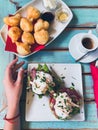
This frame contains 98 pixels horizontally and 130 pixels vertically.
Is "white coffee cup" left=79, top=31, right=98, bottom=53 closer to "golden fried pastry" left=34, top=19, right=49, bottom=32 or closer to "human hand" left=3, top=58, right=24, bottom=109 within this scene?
"golden fried pastry" left=34, top=19, right=49, bottom=32

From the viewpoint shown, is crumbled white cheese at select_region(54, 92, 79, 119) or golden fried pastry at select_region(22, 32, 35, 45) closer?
crumbled white cheese at select_region(54, 92, 79, 119)

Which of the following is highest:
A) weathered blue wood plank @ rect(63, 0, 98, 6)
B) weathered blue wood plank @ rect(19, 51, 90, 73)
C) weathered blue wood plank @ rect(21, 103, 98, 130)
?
weathered blue wood plank @ rect(63, 0, 98, 6)

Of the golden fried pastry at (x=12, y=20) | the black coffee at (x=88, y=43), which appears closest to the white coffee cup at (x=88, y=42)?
the black coffee at (x=88, y=43)

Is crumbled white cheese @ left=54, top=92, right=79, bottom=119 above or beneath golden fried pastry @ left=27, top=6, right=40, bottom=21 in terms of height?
beneath

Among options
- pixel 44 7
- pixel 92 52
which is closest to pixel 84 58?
pixel 92 52

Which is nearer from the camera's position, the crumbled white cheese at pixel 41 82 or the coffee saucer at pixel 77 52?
A: the crumbled white cheese at pixel 41 82

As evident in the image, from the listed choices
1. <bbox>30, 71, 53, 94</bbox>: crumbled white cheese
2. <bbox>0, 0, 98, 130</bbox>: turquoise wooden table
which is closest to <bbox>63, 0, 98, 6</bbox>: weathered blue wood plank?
<bbox>0, 0, 98, 130</bbox>: turquoise wooden table

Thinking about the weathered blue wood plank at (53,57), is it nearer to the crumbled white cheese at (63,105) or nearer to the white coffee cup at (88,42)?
the white coffee cup at (88,42)
